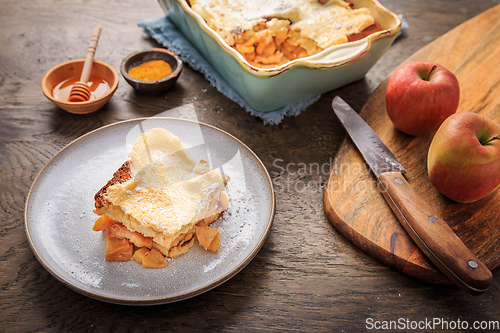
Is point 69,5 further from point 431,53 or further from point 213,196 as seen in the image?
point 431,53

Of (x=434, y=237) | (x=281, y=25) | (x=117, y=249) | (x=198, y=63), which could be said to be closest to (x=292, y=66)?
(x=281, y=25)

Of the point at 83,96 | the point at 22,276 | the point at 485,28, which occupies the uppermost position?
the point at 485,28

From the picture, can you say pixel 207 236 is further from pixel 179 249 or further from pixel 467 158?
pixel 467 158

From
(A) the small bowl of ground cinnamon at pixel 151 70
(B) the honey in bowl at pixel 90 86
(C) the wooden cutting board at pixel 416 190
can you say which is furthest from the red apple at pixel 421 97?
(B) the honey in bowl at pixel 90 86

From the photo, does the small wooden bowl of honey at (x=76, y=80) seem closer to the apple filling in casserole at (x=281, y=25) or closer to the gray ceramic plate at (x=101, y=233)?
the gray ceramic plate at (x=101, y=233)

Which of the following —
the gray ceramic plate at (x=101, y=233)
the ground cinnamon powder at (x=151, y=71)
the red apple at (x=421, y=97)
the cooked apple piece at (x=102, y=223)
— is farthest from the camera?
the ground cinnamon powder at (x=151, y=71)

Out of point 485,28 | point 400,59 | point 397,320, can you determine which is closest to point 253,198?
point 397,320
